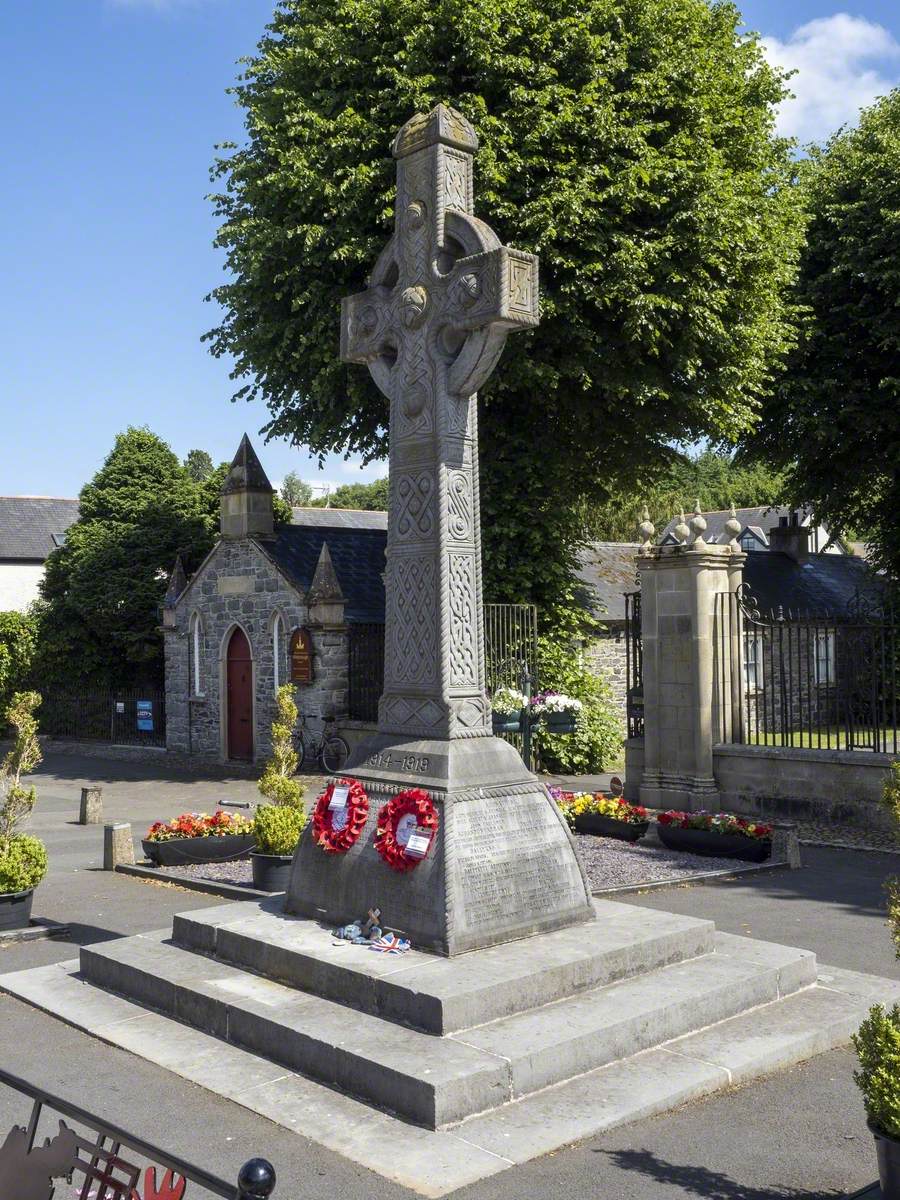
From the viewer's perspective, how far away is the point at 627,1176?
506 cm

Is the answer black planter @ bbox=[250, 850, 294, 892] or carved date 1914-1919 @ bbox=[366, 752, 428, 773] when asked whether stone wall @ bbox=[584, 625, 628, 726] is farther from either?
carved date 1914-1919 @ bbox=[366, 752, 428, 773]

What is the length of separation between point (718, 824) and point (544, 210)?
10710mm

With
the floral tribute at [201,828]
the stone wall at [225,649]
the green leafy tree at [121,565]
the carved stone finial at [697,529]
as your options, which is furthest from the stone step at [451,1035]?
the green leafy tree at [121,565]

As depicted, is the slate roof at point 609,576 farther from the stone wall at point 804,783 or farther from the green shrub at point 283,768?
the green shrub at point 283,768

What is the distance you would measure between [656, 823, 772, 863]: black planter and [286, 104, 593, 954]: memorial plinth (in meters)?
5.46

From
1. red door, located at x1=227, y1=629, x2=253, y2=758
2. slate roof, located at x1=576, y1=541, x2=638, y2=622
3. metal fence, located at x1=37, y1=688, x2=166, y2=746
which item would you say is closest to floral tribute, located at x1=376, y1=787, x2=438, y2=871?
red door, located at x1=227, y1=629, x2=253, y2=758

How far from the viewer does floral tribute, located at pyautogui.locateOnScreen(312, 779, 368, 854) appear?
7.62 metres

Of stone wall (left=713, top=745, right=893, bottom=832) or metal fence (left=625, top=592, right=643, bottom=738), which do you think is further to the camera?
metal fence (left=625, top=592, right=643, bottom=738)

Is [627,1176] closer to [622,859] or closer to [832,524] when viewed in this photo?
[622,859]

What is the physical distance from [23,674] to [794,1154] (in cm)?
2982

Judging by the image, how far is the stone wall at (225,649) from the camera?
73.8ft

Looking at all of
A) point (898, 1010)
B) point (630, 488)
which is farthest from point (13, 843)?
A: point (630, 488)

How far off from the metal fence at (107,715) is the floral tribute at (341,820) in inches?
833

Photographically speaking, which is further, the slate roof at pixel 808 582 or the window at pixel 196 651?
the slate roof at pixel 808 582
